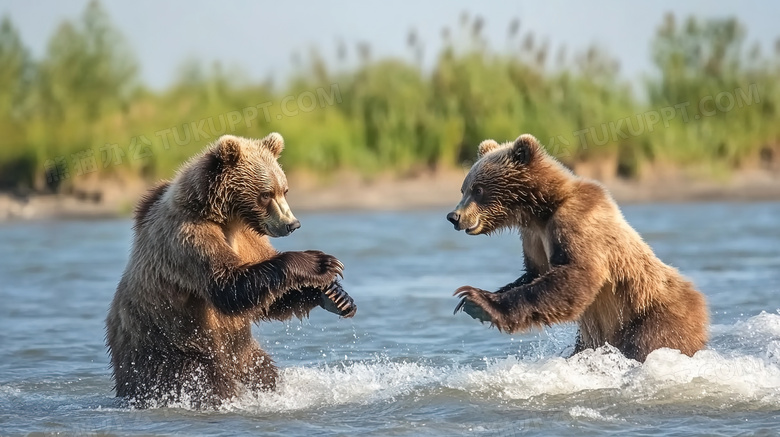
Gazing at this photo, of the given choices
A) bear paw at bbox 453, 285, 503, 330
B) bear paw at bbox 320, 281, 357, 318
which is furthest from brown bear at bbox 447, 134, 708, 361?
bear paw at bbox 320, 281, 357, 318

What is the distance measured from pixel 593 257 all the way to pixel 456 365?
1.71 meters

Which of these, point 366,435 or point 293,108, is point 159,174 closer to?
point 293,108

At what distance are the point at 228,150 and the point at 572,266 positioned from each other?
71.3 inches

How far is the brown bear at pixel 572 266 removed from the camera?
6.04 meters

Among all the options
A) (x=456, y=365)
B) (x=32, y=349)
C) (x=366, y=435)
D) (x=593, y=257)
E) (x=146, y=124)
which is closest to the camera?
(x=366, y=435)

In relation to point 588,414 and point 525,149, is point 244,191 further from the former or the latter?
point 588,414

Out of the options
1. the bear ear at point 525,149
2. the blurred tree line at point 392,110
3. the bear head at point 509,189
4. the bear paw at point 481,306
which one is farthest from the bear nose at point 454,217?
the blurred tree line at point 392,110

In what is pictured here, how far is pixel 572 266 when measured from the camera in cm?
608

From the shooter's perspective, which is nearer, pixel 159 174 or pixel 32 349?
pixel 32 349

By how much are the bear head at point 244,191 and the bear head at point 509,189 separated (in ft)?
2.98

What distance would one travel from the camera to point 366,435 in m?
5.75

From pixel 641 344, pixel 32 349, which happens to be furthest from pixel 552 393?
pixel 32 349

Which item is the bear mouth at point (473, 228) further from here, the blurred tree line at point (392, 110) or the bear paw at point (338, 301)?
the blurred tree line at point (392, 110)

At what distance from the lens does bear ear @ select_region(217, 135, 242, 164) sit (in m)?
6.26
